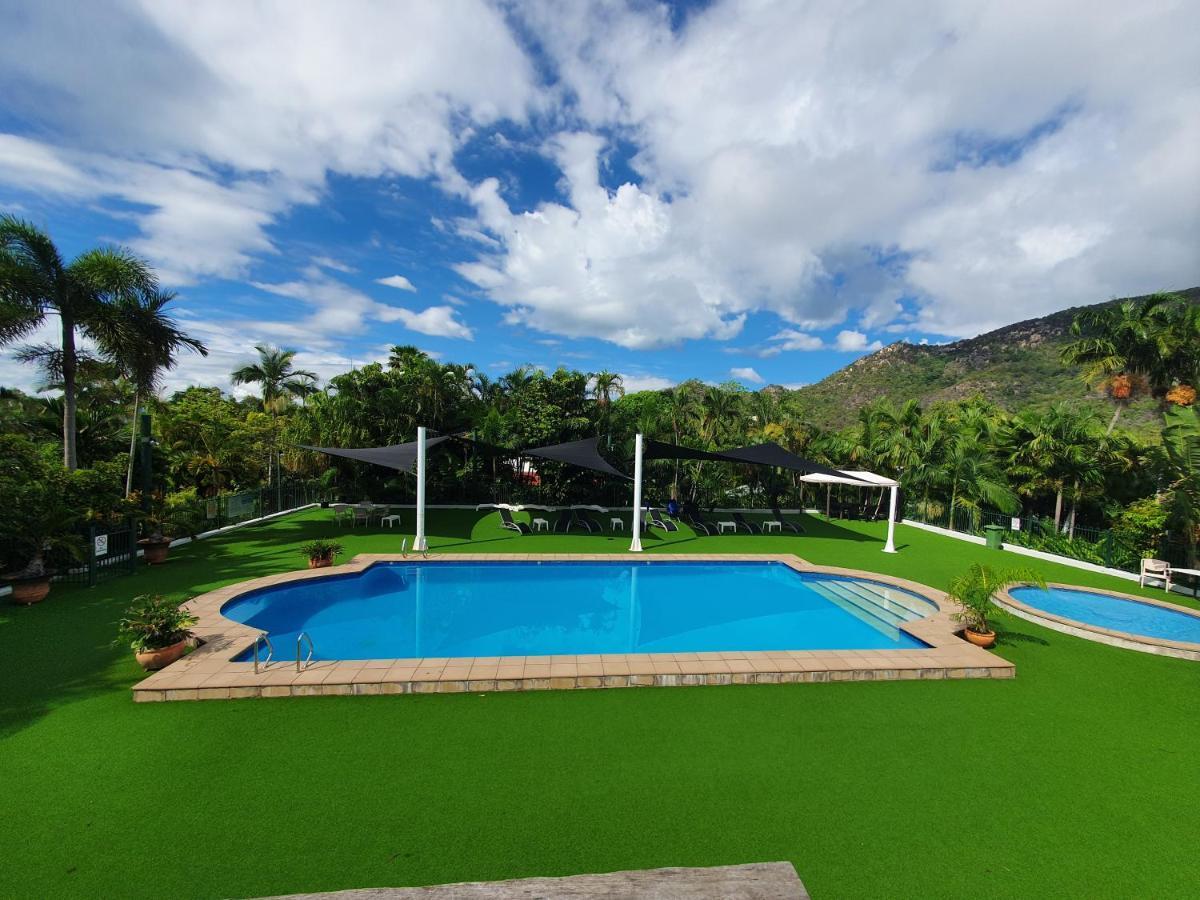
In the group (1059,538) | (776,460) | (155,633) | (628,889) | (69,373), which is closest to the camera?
(628,889)

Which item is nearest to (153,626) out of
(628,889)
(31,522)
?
(31,522)

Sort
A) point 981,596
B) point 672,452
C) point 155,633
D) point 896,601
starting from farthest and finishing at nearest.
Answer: point 672,452 < point 896,601 < point 981,596 < point 155,633

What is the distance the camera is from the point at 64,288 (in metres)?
9.88

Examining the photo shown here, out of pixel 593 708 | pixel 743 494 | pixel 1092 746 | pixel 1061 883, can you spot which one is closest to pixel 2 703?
pixel 593 708

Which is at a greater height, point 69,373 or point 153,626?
point 69,373

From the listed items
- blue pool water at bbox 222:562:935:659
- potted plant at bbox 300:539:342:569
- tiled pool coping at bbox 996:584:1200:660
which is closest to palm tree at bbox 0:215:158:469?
potted plant at bbox 300:539:342:569

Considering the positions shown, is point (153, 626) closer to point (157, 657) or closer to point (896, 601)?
point (157, 657)

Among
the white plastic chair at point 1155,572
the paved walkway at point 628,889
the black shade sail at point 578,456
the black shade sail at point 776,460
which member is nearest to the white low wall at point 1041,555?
the white plastic chair at point 1155,572

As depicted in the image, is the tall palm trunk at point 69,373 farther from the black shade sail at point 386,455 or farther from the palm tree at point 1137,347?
the palm tree at point 1137,347

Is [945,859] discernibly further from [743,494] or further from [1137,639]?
[743,494]

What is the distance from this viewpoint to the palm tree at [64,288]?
31.0 ft

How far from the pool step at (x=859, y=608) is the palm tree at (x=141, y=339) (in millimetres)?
14026

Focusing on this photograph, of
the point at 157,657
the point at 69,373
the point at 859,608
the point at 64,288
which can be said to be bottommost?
the point at 859,608

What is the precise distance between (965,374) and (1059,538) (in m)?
36.9
